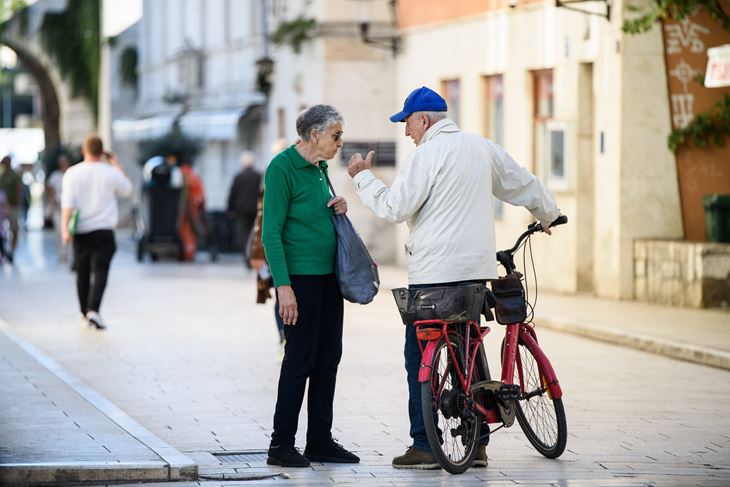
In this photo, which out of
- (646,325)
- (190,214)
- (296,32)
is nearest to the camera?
(646,325)

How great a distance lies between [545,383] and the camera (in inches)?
345

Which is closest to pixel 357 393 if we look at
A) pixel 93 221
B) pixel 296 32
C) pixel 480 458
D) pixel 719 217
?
pixel 480 458

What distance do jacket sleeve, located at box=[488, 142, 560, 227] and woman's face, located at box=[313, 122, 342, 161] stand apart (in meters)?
0.77

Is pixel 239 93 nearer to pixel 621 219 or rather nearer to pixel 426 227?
pixel 621 219

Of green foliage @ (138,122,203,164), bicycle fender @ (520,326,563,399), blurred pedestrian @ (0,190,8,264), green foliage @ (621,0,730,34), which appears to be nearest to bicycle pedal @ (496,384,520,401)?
bicycle fender @ (520,326,563,399)

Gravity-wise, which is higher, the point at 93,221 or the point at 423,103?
the point at 423,103

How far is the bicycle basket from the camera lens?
8.38 metres

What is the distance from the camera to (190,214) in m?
30.8

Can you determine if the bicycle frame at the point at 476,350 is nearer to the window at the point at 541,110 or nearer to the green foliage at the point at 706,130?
the green foliage at the point at 706,130

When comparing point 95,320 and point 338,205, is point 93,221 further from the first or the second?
point 338,205

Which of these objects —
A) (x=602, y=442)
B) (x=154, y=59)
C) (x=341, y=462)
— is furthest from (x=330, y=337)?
(x=154, y=59)

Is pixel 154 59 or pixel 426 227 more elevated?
pixel 154 59

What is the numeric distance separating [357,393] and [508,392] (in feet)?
10.9

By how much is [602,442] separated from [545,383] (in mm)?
972
